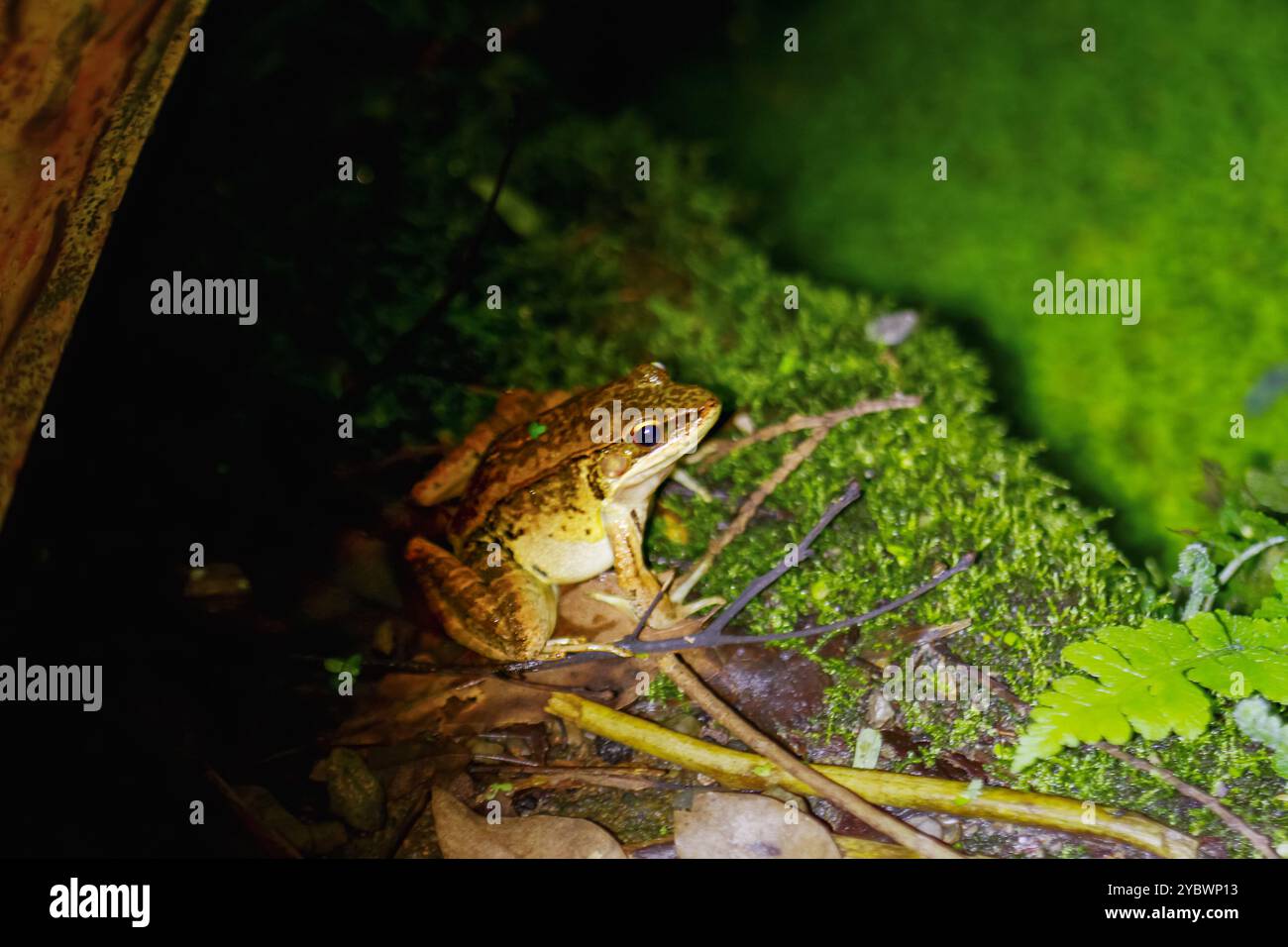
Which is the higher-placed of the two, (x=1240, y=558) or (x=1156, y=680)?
(x=1240, y=558)

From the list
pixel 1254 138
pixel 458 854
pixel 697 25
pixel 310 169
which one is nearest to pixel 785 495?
pixel 458 854

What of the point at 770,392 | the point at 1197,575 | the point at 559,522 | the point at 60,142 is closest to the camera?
the point at 60,142

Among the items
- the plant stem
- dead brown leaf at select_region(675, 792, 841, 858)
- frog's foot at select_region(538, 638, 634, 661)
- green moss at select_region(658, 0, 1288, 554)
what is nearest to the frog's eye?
frog's foot at select_region(538, 638, 634, 661)

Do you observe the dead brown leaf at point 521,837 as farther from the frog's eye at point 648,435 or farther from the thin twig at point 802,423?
the thin twig at point 802,423

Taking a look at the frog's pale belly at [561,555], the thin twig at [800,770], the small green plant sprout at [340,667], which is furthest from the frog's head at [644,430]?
the small green plant sprout at [340,667]

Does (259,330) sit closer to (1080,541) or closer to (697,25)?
(1080,541)

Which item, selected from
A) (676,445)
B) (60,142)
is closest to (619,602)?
(676,445)

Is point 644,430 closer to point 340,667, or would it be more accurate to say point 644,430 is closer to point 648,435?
point 648,435
